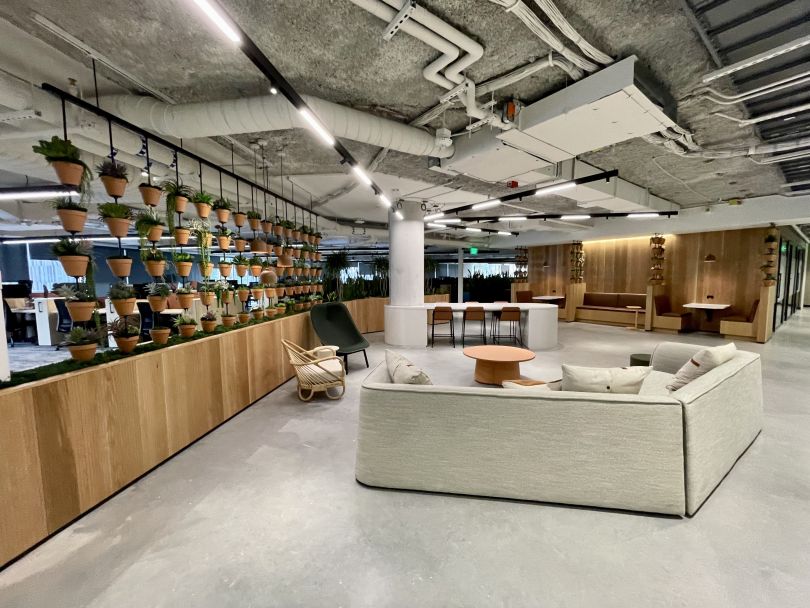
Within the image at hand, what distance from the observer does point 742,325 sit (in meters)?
8.08

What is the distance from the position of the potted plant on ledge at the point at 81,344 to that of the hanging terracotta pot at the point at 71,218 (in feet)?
2.34

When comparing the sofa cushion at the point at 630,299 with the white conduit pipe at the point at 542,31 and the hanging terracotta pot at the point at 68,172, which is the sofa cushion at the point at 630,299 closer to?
the white conduit pipe at the point at 542,31

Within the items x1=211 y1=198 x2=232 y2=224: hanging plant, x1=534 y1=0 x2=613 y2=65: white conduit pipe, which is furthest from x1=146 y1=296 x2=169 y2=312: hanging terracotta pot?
x1=534 y1=0 x2=613 y2=65: white conduit pipe

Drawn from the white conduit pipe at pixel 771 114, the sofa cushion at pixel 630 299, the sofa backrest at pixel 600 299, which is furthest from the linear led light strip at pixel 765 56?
the sofa backrest at pixel 600 299

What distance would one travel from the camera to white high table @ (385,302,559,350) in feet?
24.1

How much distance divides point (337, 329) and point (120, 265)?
3.44 meters

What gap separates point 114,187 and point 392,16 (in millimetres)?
2398

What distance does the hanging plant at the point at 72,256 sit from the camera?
2.31 metres

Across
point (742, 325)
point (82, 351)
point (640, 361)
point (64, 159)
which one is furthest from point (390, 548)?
point (742, 325)

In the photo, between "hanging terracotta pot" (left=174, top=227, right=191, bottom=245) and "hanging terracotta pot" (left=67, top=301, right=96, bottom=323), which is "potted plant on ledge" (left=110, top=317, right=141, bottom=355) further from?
"hanging terracotta pot" (left=174, top=227, right=191, bottom=245)

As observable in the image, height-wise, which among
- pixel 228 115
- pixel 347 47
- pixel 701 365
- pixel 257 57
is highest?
pixel 347 47

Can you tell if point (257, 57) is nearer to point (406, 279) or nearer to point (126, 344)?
point (126, 344)

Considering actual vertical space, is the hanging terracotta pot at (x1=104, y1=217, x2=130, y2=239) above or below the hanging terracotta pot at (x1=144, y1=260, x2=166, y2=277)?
above

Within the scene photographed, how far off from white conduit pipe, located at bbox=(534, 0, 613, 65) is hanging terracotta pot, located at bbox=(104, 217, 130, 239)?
3.31m
